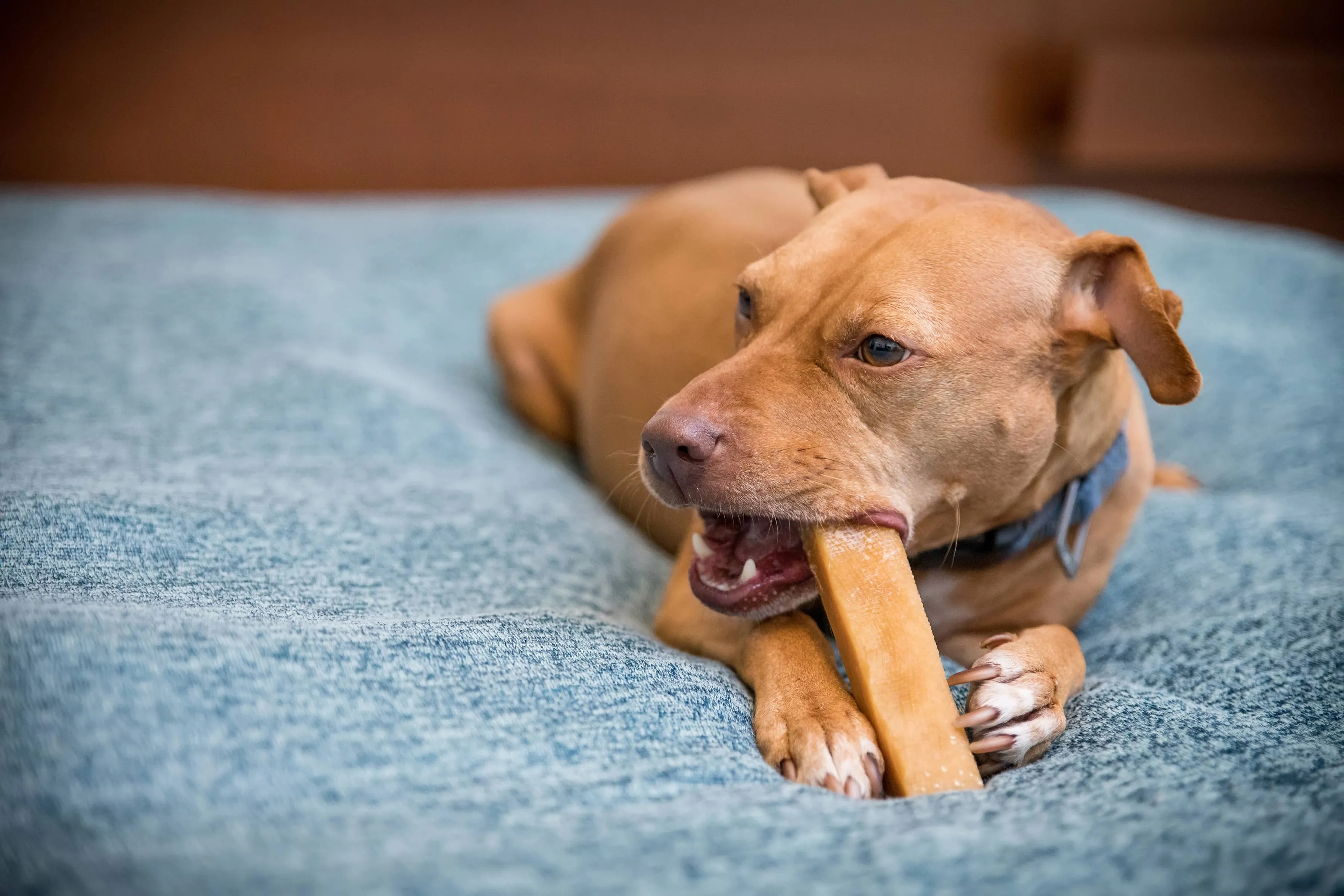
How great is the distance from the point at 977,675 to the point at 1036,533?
0.37 metres

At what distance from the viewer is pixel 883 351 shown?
1.48 m

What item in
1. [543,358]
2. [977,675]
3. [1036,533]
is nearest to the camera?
[977,675]

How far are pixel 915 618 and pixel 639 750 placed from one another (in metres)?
0.40

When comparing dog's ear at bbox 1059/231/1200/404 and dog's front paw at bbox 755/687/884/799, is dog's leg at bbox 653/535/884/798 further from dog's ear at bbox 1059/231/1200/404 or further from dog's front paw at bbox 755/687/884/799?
dog's ear at bbox 1059/231/1200/404

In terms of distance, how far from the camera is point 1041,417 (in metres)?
1.53

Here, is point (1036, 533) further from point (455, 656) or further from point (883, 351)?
point (455, 656)

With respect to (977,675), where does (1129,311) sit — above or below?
→ above

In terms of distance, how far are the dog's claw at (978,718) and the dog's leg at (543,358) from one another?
5.34 ft

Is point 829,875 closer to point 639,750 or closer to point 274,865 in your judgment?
point 639,750

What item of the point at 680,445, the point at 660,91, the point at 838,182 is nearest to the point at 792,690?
the point at 680,445

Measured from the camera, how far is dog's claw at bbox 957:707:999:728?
51.8 inches

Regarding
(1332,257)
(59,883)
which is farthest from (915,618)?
(1332,257)

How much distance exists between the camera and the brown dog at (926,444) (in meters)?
1.43

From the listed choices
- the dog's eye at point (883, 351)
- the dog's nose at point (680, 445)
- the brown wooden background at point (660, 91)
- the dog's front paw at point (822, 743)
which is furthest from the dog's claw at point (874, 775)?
the brown wooden background at point (660, 91)
